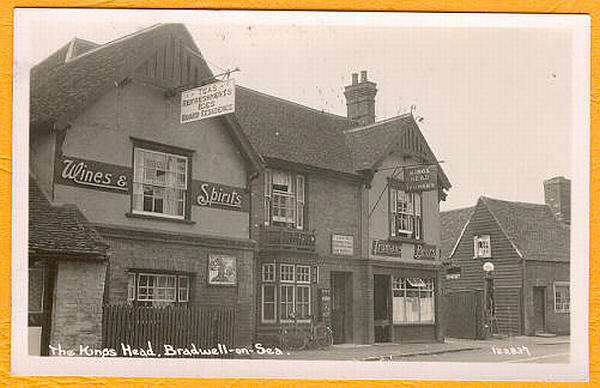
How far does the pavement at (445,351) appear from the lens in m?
5.71

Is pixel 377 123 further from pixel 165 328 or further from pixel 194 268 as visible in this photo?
pixel 165 328

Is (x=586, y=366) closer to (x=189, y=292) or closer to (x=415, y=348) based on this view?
(x=415, y=348)

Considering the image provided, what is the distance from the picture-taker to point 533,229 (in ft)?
25.0

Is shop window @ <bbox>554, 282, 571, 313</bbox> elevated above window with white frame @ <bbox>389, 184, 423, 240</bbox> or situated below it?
below

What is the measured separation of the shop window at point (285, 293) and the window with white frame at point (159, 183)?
0.94 m

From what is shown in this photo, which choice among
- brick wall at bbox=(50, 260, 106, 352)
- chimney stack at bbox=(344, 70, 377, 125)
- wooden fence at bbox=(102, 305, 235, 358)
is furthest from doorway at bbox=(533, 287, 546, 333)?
brick wall at bbox=(50, 260, 106, 352)

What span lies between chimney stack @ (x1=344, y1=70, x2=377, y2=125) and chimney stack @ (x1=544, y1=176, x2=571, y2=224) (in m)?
1.34

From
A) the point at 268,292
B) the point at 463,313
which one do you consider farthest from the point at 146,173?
the point at 463,313

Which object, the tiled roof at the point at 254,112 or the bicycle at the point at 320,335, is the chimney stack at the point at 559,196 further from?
the bicycle at the point at 320,335

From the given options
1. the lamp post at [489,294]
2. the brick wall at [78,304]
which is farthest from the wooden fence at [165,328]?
the lamp post at [489,294]

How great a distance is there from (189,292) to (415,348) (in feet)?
5.84

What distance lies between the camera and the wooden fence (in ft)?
18.8

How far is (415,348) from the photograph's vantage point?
239 inches

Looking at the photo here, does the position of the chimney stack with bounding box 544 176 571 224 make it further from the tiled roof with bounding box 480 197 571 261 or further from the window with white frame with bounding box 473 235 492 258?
the window with white frame with bounding box 473 235 492 258
